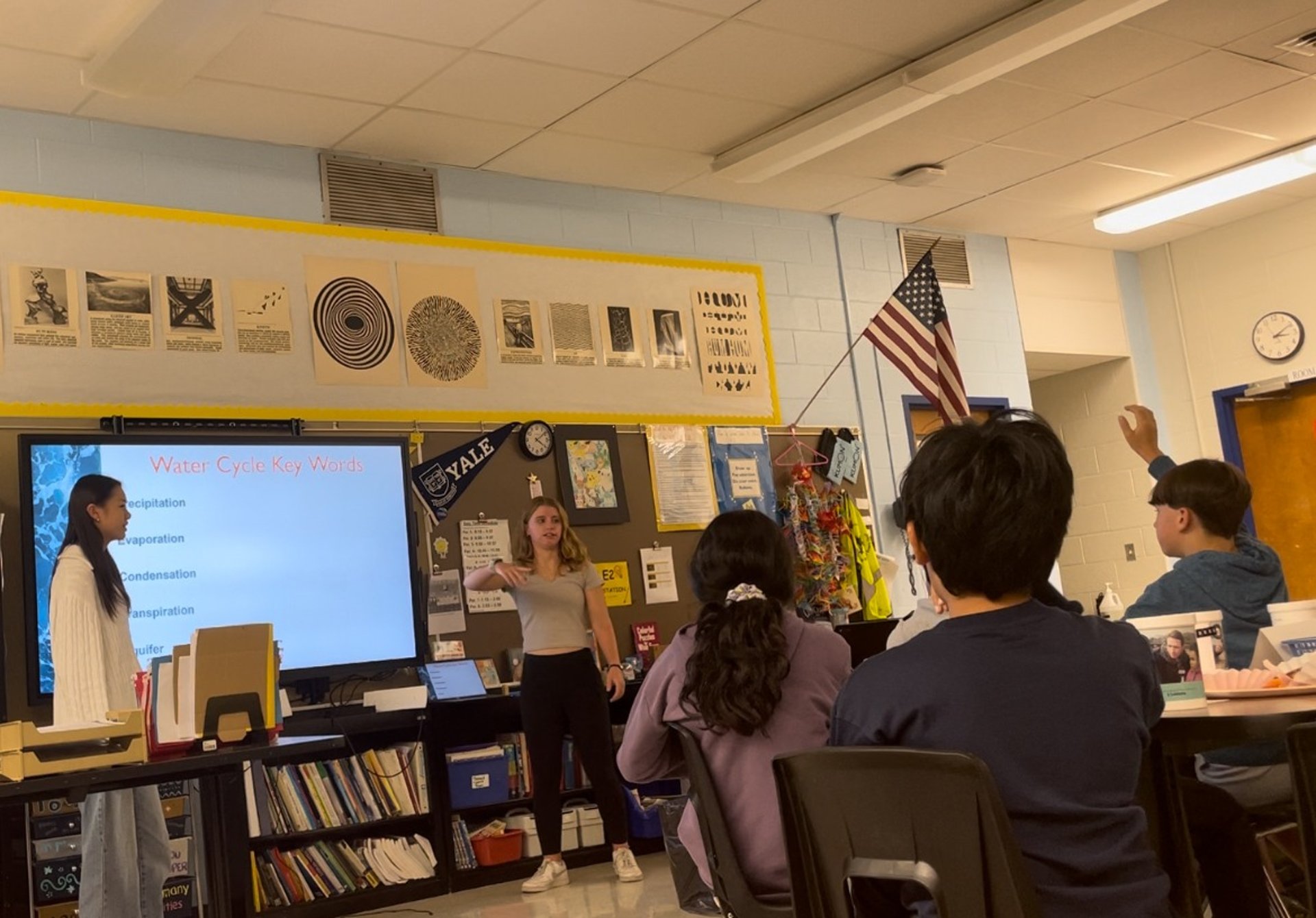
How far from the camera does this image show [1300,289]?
27.3 feet

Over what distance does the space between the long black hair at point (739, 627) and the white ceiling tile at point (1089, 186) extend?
16.6 ft

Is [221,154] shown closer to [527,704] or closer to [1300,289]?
[527,704]

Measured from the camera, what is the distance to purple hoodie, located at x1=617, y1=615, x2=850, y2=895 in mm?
2598

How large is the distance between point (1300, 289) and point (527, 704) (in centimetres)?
583

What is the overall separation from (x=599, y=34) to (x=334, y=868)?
3309 mm

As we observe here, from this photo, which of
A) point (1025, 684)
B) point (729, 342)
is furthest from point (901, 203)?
point (1025, 684)

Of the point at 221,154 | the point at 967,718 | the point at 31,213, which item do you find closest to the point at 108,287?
the point at 31,213

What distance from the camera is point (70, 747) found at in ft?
9.58

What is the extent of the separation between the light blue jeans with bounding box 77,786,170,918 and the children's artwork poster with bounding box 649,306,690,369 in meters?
3.47

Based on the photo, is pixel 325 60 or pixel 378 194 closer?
pixel 325 60

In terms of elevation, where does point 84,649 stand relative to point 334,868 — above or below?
above

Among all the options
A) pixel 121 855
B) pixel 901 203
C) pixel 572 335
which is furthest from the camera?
pixel 901 203

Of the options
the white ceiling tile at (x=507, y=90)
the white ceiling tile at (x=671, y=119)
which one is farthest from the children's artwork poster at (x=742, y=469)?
the white ceiling tile at (x=507, y=90)

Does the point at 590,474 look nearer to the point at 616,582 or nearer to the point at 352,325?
the point at 616,582
